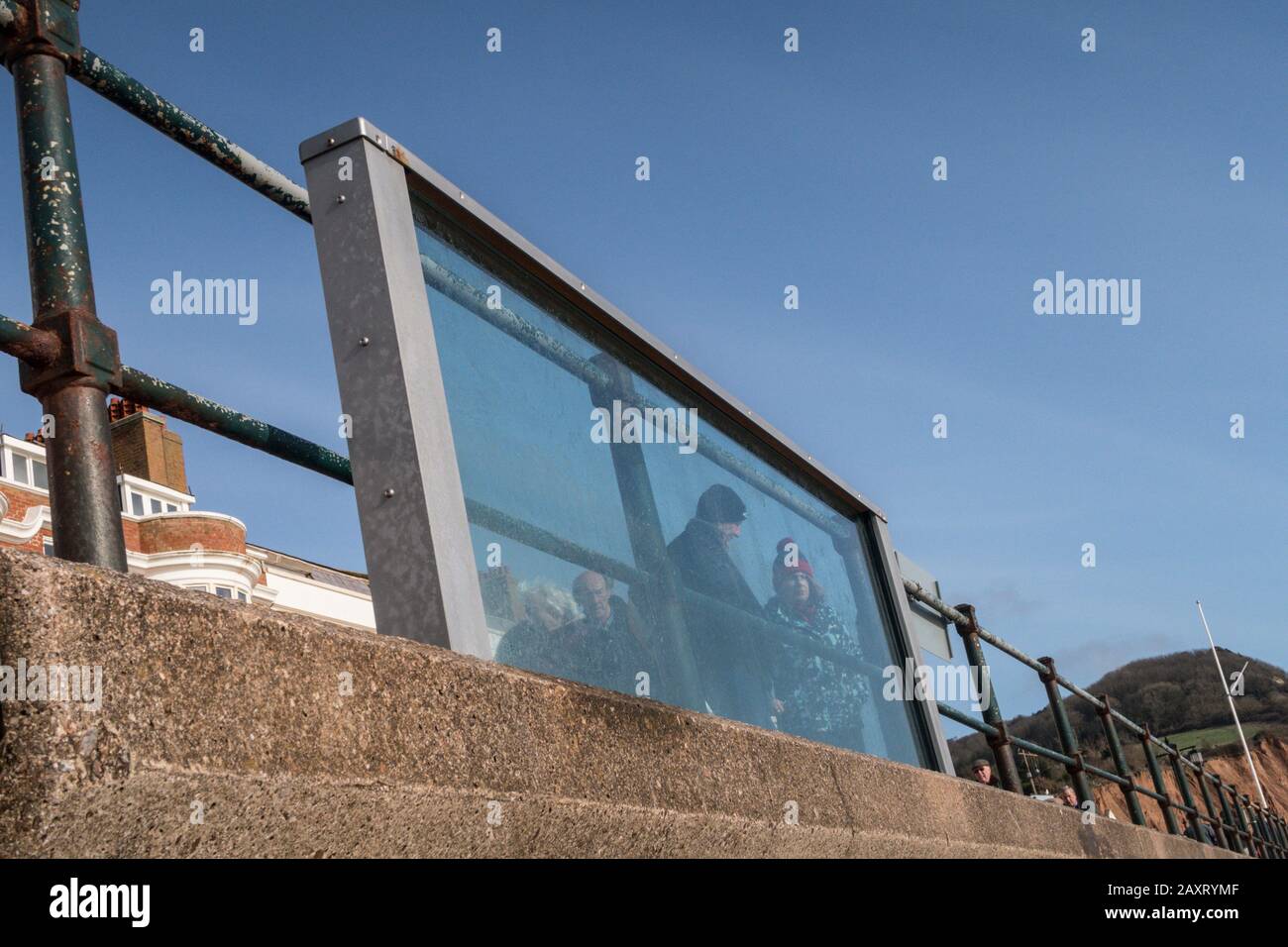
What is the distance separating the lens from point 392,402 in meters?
1.98

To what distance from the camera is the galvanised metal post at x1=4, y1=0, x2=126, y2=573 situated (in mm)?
1527

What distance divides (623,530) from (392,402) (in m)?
0.95

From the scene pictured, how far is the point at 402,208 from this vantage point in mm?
2195

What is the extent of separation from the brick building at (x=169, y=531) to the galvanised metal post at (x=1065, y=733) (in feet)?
83.2

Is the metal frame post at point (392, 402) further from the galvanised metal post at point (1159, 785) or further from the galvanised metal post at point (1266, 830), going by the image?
the galvanised metal post at point (1266, 830)

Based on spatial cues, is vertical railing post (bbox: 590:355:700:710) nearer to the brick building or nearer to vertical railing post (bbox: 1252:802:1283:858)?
vertical railing post (bbox: 1252:802:1283:858)

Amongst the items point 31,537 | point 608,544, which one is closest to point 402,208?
point 608,544

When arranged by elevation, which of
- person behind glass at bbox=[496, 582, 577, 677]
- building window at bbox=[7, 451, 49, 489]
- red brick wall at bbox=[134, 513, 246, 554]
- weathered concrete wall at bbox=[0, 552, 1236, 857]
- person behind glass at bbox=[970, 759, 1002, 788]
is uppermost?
building window at bbox=[7, 451, 49, 489]

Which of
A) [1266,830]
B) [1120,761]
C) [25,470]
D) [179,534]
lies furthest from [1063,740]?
[25,470]

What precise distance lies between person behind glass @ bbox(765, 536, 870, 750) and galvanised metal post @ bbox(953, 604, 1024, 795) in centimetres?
138

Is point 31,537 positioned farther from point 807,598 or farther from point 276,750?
point 276,750

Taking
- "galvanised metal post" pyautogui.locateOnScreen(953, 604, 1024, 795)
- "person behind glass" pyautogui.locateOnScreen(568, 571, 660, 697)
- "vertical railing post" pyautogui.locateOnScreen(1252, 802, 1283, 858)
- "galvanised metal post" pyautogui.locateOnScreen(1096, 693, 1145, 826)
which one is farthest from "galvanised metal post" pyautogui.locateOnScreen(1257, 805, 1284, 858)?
"person behind glass" pyautogui.locateOnScreen(568, 571, 660, 697)

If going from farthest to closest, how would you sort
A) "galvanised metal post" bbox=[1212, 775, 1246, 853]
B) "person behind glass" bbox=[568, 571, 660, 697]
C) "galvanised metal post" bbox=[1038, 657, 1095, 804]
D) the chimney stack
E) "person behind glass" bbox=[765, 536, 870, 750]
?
the chimney stack → "galvanised metal post" bbox=[1212, 775, 1246, 853] → "galvanised metal post" bbox=[1038, 657, 1095, 804] → "person behind glass" bbox=[765, 536, 870, 750] → "person behind glass" bbox=[568, 571, 660, 697]
